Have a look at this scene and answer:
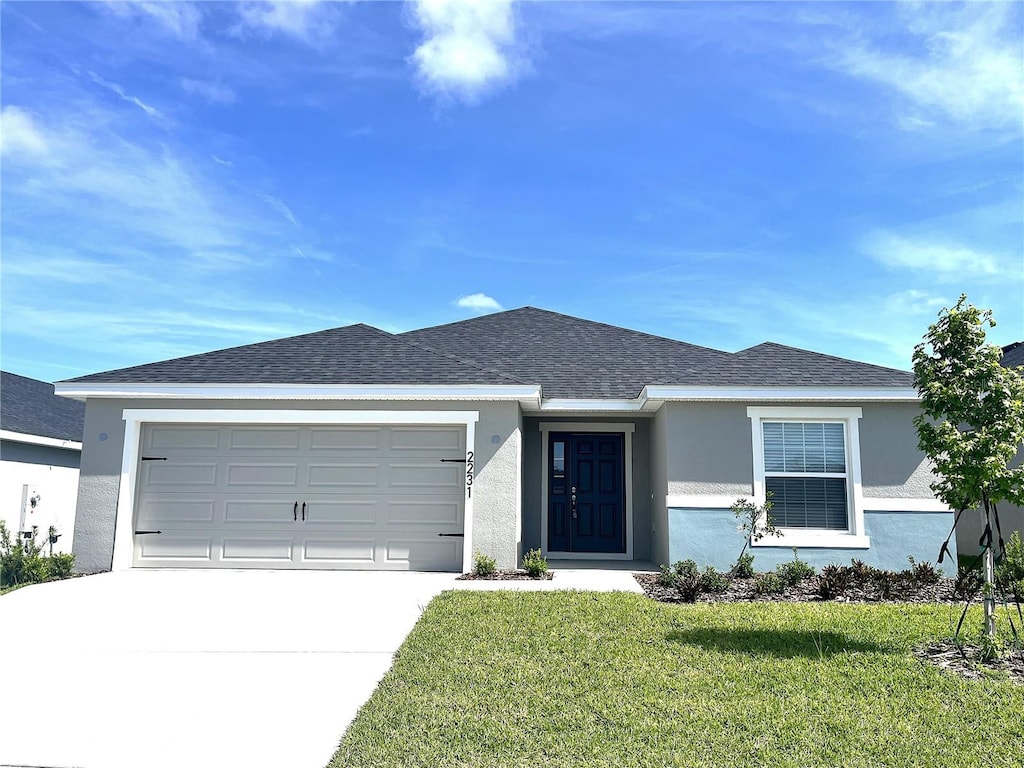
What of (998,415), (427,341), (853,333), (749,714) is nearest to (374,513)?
(427,341)

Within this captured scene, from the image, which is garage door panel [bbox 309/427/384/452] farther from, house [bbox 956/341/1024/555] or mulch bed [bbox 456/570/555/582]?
house [bbox 956/341/1024/555]

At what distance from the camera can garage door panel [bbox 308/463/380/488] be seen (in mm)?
11531


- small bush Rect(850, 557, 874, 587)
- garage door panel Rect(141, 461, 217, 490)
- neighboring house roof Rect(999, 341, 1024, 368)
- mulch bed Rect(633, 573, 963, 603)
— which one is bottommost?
mulch bed Rect(633, 573, 963, 603)

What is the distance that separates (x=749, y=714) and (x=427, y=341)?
12.6 meters

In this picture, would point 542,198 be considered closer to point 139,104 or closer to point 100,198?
point 139,104

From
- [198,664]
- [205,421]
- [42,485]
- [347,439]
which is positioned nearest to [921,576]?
[347,439]

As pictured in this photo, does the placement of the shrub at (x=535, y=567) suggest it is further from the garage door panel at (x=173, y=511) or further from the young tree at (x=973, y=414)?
the young tree at (x=973, y=414)

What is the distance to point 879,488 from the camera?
1102 cm

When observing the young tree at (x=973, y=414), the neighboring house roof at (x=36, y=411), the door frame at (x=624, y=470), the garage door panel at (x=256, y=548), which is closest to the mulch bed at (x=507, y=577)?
the door frame at (x=624, y=470)

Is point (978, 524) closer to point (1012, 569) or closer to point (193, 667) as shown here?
point (1012, 569)

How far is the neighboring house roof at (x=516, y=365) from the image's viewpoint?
1144 centimetres

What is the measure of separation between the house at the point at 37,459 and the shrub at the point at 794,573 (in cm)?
1417

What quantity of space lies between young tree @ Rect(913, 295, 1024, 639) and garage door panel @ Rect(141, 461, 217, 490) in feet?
34.0

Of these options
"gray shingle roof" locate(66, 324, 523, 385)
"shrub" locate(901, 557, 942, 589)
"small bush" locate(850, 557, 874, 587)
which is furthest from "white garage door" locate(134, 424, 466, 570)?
"shrub" locate(901, 557, 942, 589)
